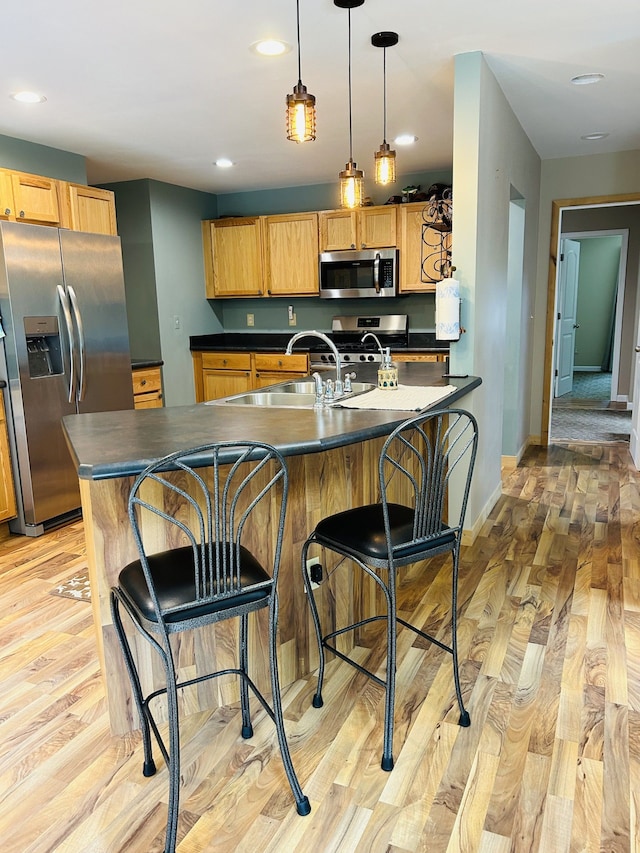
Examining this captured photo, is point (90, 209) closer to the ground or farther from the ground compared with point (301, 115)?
farther from the ground

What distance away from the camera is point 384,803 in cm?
166

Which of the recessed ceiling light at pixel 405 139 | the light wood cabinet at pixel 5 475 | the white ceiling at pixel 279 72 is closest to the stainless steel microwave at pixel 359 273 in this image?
the white ceiling at pixel 279 72

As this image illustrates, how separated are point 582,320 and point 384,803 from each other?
9.85 m

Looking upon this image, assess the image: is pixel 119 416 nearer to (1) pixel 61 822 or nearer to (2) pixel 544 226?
(1) pixel 61 822

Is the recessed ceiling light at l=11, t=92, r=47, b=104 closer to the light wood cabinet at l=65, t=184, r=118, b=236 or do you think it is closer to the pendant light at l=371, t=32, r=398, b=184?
the light wood cabinet at l=65, t=184, r=118, b=236

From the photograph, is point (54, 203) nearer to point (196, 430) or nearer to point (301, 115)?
point (301, 115)

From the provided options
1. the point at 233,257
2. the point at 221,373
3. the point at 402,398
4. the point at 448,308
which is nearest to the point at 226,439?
the point at 402,398

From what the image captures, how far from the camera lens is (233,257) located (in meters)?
6.11

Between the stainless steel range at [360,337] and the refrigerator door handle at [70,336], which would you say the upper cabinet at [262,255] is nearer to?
the stainless steel range at [360,337]

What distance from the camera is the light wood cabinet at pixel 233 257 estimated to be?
5992mm

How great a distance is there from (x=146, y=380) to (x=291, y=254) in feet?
6.17

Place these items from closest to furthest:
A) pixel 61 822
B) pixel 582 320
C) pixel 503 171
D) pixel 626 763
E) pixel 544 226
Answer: pixel 61 822 → pixel 626 763 → pixel 503 171 → pixel 544 226 → pixel 582 320

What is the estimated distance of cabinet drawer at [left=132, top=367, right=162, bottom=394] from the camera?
4.88 metres

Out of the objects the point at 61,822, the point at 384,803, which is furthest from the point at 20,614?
the point at 384,803
